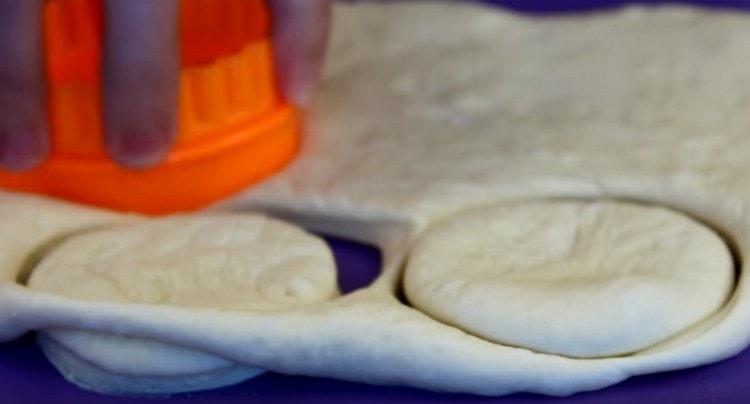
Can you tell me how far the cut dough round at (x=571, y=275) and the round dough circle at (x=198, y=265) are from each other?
2.3 inches

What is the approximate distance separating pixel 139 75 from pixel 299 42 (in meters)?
0.12

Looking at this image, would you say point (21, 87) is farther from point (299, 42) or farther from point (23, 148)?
point (299, 42)

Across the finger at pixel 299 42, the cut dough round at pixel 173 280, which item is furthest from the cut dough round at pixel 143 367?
the finger at pixel 299 42

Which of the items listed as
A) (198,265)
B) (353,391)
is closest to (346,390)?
(353,391)

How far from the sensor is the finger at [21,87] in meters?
0.61

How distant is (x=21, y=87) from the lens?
0.62m

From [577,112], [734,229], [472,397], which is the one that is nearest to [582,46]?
[577,112]

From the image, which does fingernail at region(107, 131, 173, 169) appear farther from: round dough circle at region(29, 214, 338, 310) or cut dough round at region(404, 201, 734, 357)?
cut dough round at region(404, 201, 734, 357)

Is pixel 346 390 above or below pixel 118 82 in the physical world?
below

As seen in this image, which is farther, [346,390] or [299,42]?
[299,42]

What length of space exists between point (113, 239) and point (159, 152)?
57 millimetres

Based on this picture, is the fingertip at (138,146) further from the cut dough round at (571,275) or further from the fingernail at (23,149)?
the cut dough round at (571,275)

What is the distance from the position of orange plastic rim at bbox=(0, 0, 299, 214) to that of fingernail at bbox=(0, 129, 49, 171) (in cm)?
1

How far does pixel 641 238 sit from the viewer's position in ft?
2.03
